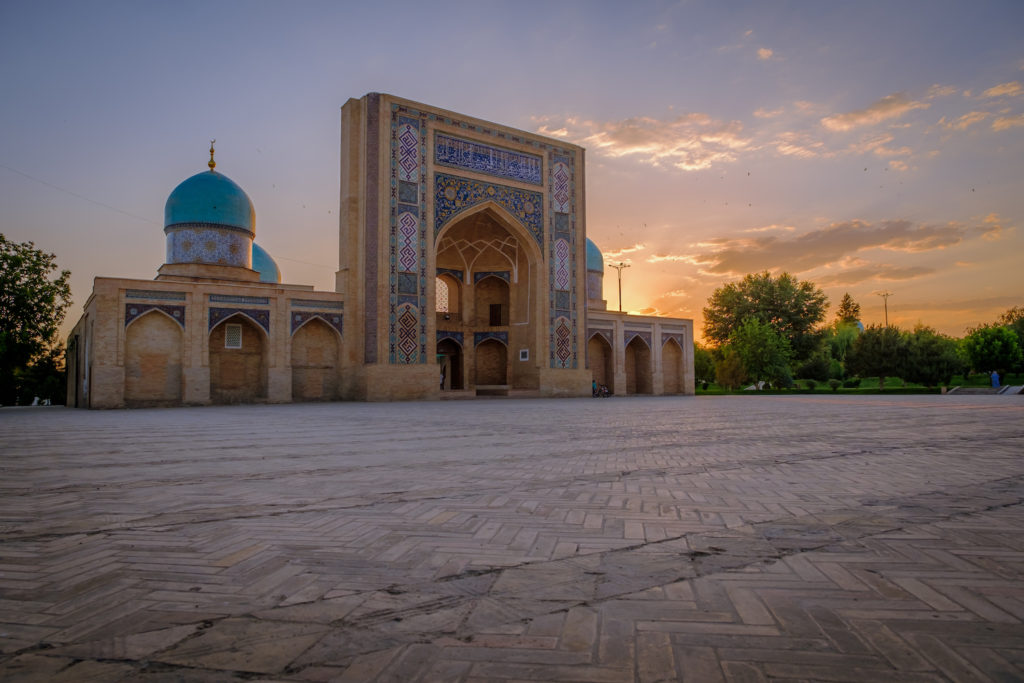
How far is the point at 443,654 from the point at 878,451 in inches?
207

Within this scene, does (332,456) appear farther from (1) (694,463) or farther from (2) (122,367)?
(2) (122,367)

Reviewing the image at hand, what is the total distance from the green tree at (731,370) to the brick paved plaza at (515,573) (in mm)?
35439

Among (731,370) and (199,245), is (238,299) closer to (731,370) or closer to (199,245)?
(199,245)

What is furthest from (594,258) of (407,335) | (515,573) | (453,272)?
(515,573)

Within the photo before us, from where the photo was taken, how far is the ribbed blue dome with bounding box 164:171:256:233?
24188mm

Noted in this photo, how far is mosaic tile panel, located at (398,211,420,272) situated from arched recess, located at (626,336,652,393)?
13.2 m

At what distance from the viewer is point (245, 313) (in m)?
20.1

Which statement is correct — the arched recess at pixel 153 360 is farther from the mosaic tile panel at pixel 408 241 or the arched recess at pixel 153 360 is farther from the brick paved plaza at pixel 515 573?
the brick paved plaza at pixel 515 573

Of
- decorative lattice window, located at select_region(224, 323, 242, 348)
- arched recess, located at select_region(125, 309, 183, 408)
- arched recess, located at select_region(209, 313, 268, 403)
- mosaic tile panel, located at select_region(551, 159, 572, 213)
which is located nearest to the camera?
arched recess, located at select_region(125, 309, 183, 408)

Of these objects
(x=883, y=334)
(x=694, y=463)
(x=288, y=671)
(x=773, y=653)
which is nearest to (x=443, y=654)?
(x=288, y=671)

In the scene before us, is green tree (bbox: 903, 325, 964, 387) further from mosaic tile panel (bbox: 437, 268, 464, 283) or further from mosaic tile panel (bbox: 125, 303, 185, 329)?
mosaic tile panel (bbox: 125, 303, 185, 329)

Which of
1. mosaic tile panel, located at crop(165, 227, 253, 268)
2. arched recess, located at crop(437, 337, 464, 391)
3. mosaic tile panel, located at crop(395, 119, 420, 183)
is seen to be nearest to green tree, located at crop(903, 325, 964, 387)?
arched recess, located at crop(437, 337, 464, 391)

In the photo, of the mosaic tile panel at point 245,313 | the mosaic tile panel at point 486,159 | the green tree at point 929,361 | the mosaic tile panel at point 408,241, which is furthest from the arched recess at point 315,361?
the green tree at point 929,361

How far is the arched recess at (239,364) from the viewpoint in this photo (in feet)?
67.1
